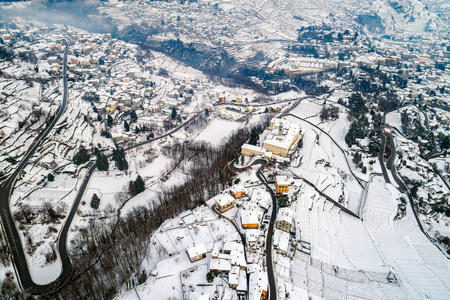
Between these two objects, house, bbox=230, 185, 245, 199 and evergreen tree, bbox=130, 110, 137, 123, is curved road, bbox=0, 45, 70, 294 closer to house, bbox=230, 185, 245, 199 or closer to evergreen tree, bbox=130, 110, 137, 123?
evergreen tree, bbox=130, 110, 137, 123

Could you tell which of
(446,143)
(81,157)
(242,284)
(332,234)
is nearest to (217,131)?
(81,157)

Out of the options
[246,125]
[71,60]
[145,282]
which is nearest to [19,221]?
[145,282]

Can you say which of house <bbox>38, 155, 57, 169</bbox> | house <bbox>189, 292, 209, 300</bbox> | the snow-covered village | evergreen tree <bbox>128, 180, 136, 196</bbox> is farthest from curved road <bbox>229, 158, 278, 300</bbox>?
house <bbox>38, 155, 57, 169</bbox>

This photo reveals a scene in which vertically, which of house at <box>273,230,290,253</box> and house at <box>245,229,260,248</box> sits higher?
house at <box>245,229,260,248</box>

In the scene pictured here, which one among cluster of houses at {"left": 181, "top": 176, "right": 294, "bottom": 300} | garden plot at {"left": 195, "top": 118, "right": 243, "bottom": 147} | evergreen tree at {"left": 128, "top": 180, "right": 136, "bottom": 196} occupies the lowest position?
garden plot at {"left": 195, "top": 118, "right": 243, "bottom": 147}

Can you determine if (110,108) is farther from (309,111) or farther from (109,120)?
(309,111)

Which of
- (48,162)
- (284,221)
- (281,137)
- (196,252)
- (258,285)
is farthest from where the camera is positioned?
(281,137)

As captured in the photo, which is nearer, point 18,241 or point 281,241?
point 281,241
